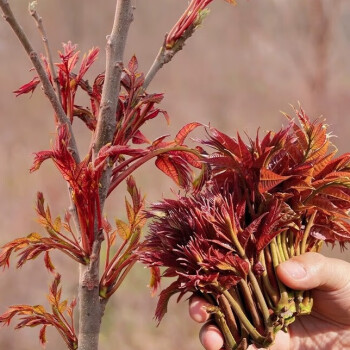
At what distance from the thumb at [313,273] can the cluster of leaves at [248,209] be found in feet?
0.06

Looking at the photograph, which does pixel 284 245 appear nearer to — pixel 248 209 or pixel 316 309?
pixel 248 209

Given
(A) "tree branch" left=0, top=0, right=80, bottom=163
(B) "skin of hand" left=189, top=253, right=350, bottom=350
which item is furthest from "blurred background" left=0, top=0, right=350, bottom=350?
(A) "tree branch" left=0, top=0, right=80, bottom=163

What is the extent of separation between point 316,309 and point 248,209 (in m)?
0.23

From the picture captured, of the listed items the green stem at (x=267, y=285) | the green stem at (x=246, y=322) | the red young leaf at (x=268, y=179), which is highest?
the red young leaf at (x=268, y=179)

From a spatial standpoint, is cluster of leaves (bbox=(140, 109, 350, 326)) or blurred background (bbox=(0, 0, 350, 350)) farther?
blurred background (bbox=(0, 0, 350, 350))

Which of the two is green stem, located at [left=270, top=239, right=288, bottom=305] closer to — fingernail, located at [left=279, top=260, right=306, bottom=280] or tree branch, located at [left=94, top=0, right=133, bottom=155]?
fingernail, located at [left=279, top=260, right=306, bottom=280]

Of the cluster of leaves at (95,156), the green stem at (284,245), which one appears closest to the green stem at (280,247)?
the green stem at (284,245)

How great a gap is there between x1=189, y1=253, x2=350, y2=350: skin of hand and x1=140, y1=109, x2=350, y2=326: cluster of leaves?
0.02 metres

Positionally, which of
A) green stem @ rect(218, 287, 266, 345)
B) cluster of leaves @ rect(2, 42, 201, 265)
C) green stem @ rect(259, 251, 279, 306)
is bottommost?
green stem @ rect(218, 287, 266, 345)

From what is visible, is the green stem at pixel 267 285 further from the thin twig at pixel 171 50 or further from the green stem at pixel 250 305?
the thin twig at pixel 171 50

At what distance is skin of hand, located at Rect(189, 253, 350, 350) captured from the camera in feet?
1.70

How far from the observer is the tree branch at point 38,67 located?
1.65ft

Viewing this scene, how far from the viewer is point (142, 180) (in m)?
1.62

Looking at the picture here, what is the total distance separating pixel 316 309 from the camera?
690mm
